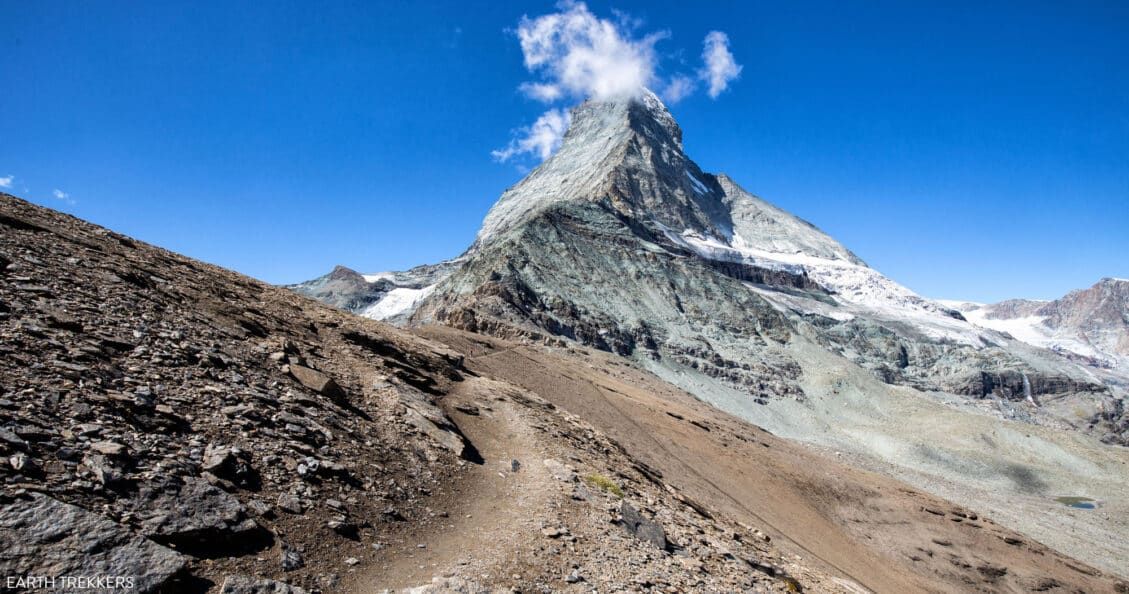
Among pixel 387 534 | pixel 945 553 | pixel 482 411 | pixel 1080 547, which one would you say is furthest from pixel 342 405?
pixel 1080 547

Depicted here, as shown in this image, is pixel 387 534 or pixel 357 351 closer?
pixel 387 534

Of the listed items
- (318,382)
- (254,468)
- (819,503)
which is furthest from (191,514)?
(819,503)

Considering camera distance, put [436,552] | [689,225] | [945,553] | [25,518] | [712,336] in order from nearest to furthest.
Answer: [25,518]
[436,552]
[945,553]
[712,336]
[689,225]

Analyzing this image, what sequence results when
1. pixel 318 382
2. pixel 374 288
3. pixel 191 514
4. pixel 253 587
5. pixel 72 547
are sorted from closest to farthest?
1. pixel 72 547
2. pixel 253 587
3. pixel 191 514
4. pixel 318 382
5. pixel 374 288

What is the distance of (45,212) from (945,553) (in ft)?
118

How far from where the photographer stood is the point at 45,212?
1364 cm

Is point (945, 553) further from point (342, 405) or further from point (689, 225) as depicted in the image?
point (689, 225)

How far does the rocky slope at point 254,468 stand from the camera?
6.05 meters

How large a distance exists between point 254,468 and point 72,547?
2535 mm

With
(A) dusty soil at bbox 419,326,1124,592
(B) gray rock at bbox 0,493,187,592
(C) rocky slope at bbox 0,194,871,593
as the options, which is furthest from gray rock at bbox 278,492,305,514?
(A) dusty soil at bbox 419,326,1124,592

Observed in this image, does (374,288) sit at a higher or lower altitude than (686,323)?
higher

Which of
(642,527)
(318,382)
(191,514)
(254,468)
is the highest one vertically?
(318,382)

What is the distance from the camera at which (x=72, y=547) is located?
17.8 ft

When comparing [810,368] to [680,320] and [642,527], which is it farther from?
[642,527]
